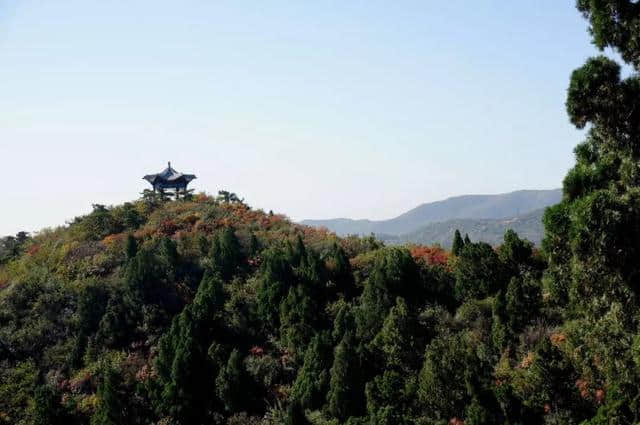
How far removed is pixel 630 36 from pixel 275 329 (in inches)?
869

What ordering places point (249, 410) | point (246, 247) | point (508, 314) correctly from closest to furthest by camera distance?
point (249, 410) < point (508, 314) < point (246, 247)

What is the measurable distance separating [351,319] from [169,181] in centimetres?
2602

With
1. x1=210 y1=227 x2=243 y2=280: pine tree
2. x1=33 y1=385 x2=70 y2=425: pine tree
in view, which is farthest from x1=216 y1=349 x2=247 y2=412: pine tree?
x1=210 y1=227 x2=243 y2=280: pine tree

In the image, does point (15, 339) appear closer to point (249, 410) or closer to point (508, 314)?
point (249, 410)

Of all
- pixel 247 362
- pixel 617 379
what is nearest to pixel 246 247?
pixel 247 362

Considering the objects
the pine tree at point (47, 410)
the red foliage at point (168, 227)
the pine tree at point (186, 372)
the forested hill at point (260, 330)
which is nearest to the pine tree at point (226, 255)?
the forested hill at point (260, 330)

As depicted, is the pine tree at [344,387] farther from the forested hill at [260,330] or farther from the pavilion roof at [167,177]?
the pavilion roof at [167,177]

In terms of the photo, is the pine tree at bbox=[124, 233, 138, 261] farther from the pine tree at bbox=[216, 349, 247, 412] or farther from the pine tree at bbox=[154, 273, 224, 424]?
the pine tree at bbox=[216, 349, 247, 412]

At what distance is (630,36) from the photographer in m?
9.61

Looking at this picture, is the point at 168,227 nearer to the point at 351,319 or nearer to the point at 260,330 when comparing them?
the point at 260,330

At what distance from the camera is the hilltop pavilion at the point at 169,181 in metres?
48.0

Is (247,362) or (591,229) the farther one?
(247,362)

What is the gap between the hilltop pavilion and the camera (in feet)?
158

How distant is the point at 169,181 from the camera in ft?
157
